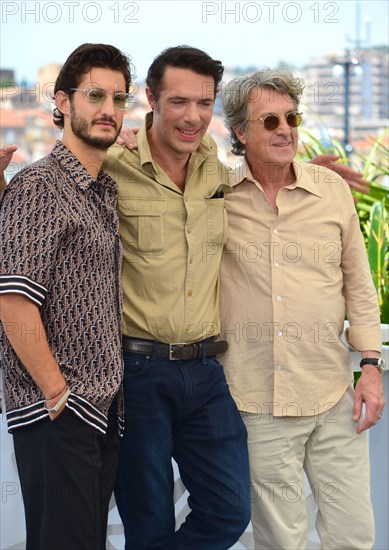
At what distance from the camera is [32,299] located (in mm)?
1828

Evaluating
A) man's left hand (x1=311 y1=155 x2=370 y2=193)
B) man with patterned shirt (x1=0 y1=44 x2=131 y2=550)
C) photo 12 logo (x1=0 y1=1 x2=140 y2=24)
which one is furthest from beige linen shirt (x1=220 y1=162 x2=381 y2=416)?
photo 12 logo (x1=0 y1=1 x2=140 y2=24)

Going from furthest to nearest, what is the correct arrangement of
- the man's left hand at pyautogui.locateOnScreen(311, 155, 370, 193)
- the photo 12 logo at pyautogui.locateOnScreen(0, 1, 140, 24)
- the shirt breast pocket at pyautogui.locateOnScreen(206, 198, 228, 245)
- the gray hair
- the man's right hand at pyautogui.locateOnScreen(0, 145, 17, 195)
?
the photo 12 logo at pyautogui.locateOnScreen(0, 1, 140, 24) → the man's left hand at pyautogui.locateOnScreen(311, 155, 370, 193) → the gray hair → the shirt breast pocket at pyautogui.locateOnScreen(206, 198, 228, 245) → the man's right hand at pyautogui.locateOnScreen(0, 145, 17, 195)

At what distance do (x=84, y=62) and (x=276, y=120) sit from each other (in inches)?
24.8

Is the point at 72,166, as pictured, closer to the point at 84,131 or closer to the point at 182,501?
the point at 84,131

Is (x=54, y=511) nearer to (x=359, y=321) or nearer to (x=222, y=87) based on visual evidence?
(x=359, y=321)

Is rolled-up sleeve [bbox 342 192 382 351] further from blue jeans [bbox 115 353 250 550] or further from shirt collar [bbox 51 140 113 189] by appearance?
shirt collar [bbox 51 140 113 189]

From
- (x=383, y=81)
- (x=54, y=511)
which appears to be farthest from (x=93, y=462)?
(x=383, y=81)

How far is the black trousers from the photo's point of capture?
6.11 ft

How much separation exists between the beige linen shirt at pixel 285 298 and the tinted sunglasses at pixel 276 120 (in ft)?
0.46

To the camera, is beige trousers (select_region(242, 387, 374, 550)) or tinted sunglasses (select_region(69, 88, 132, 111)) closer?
tinted sunglasses (select_region(69, 88, 132, 111))

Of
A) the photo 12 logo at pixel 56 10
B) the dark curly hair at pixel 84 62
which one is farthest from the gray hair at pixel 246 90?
the photo 12 logo at pixel 56 10

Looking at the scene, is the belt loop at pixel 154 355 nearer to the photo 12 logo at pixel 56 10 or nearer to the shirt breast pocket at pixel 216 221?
the shirt breast pocket at pixel 216 221

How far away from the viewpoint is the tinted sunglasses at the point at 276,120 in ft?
7.89

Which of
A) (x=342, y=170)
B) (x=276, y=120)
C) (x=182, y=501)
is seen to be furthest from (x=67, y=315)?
(x=342, y=170)
